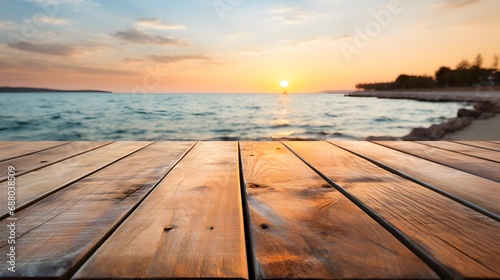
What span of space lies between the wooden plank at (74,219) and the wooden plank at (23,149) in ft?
2.58

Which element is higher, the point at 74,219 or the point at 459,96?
the point at 74,219

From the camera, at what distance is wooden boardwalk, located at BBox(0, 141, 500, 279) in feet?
1.64

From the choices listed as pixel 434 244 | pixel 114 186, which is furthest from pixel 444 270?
pixel 114 186

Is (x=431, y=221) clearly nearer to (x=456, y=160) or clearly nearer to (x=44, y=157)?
(x=456, y=160)

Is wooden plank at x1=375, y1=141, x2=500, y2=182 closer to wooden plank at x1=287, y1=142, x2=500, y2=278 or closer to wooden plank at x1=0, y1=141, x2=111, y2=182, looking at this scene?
wooden plank at x1=287, y1=142, x2=500, y2=278

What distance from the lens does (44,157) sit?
152 cm

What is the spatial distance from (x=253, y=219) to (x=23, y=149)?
1755 millimetres

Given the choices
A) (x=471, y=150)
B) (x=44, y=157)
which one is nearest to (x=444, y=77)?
(x=471, y=150)

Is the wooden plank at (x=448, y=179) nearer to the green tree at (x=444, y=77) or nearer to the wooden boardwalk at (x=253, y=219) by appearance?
the wooden boardwalk at (x=253, y=219)

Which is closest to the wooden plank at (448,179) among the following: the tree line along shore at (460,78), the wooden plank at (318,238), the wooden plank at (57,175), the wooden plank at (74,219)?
the wooden plank at (318,238)

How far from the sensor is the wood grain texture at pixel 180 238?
488 mm

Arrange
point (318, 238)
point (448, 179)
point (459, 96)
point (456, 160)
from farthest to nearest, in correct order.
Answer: point (459, 96) → point (456, 160) → point (448, 179) → point (318, 238)

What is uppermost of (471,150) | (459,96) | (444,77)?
(444,77)

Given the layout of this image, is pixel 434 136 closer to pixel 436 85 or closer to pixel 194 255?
pixel 194 255
